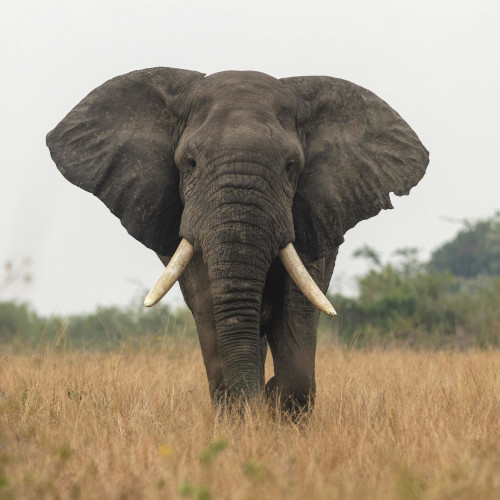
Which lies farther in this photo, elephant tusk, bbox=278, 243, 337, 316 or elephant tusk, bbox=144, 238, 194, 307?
elephant tusk, bbox=278, 243, 337, 316

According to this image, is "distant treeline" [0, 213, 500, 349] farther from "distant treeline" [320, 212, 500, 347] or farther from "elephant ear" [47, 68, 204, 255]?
"elephant ear" [47, 68, 204, 255]

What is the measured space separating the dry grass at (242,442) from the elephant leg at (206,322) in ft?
0.61

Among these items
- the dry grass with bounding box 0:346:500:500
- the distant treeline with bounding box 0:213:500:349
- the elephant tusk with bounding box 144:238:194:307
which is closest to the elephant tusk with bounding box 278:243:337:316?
the elephant tusk with bounding box 144:238:194:307

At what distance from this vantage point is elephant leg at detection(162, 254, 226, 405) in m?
6.12

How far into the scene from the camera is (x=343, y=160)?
652 cm

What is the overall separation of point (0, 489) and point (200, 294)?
8.57 feet

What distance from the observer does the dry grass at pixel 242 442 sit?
12.1 feet

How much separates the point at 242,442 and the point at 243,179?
4.99 feet

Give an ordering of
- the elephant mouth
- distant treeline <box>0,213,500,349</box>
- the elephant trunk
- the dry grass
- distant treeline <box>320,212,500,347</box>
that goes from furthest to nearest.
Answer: distant treeline <box>320,212,500,347</box> → distant treeline <box>0,213,500,349</box> → the elephant mouth → the elephant trunk → the dry grass

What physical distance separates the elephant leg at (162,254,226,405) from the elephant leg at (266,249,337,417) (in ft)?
1.32

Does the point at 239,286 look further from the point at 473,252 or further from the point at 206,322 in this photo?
the point at 473,252

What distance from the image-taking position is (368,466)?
422cm

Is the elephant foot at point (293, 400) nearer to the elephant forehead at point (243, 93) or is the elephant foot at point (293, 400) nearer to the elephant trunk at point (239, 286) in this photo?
the elephant trunk at point (239, 286)

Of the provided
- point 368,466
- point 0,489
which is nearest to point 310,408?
point 368,466
